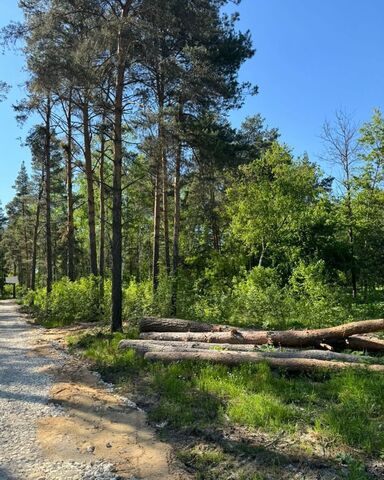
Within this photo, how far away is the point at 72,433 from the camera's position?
17.8 feet

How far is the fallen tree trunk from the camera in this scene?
29.2 feet

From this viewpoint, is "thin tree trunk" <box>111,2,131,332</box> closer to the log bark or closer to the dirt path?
the log bark

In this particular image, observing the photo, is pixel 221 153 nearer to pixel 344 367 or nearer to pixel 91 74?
pixel 91 74

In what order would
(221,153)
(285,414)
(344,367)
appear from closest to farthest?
(285,414), (344,367), (221,153)

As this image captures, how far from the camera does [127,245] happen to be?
49250mm

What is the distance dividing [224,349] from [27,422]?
4.01m

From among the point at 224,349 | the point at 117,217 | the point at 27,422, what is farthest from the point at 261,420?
the point at 117,217

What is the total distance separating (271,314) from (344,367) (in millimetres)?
6934

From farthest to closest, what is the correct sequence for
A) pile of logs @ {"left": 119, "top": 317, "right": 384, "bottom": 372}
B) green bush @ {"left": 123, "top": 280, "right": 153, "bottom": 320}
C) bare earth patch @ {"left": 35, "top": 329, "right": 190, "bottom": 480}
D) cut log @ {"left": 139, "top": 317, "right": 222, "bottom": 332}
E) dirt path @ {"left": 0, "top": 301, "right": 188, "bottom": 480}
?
green bush @ {"left": 123, "top": 280, "right": 153, "bottom": 320} < cut log @ {"left": 139, "top": 317, "right": 222, "bottom": 332} < pile of logs @ {"left": 119, "top": 317, "right": 384, "bottom": 372} < bare earth patch @ {"left": 35, "top": 329, "right": 190, "bottom": 480} < dirt path @ {"left": 0, "top": 301, "right": 188, "bottom": 480}

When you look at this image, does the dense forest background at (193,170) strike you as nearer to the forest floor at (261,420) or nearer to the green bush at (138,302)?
the green bush at (138,302)

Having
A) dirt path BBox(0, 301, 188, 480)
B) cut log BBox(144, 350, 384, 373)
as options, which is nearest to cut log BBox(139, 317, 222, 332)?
cut log BBox(144, 350, 384, 373)

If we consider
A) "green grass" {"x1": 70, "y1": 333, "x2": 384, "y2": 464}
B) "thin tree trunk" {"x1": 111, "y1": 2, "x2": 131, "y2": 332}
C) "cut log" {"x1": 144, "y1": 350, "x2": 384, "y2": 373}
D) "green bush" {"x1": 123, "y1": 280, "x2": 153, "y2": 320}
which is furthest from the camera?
"green bush" {"x1": 123, "y1": 280, "x2": 153, "y2": 320}

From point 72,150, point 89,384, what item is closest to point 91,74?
point 89,384

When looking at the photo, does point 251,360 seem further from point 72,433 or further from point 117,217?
point 117,217
